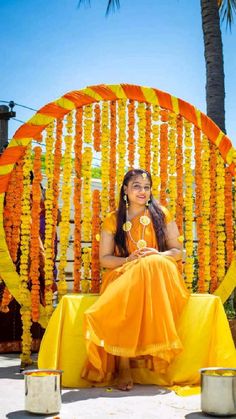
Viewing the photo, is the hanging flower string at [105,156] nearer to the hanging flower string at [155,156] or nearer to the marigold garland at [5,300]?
the hanging flower string at [155,156]

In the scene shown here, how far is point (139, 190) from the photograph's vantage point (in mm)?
4441

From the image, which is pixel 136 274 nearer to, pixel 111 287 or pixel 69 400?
pixel 111 287

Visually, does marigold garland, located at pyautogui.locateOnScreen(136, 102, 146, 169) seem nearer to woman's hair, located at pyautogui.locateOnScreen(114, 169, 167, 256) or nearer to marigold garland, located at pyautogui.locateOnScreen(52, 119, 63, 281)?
woman's hair, located at pyautogui.locateOnScreen(114, 169, 167, 256)

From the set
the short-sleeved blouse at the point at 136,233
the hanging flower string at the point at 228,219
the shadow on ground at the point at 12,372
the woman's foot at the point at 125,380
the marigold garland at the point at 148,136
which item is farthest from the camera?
the hanging flower string at the point at 228,219

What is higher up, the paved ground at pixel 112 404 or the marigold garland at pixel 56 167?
the marigold garland at pixel 56 167

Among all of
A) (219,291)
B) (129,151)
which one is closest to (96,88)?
(129,151)

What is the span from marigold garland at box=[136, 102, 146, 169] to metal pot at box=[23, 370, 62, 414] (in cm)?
232

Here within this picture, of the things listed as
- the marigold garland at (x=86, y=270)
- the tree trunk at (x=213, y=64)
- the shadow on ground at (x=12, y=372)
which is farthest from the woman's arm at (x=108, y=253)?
the tree trunk at (x=213, y=64)

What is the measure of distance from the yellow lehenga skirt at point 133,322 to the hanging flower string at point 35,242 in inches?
37.1

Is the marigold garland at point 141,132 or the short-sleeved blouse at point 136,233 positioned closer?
the short-sleeved blouse at point 136,233

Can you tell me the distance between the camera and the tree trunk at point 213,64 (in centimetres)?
759

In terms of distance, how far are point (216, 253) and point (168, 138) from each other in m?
1.06

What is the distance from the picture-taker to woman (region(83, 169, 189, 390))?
12.2ft

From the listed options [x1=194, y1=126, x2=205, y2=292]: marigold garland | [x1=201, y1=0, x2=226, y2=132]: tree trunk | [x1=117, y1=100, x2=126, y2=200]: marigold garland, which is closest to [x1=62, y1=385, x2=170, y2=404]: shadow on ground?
[x1=194, y1=126, x2=205, y2=292]: marigold garland
